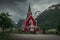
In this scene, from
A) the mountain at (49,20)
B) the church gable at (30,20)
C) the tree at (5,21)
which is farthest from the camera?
the mountain at (49,20)

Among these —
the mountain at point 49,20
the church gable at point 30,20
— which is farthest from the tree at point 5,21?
the mountain at point 49,20

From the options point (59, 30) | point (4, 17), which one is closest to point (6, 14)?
point (4, 17)

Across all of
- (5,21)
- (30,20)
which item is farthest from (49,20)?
(5,21)

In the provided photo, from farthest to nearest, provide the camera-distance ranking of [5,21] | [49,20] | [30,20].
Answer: [49,20], [30,20], [5,21]

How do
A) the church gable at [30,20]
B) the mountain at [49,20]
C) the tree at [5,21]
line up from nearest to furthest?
1. the tree at [5,21]
2. the church gable at [30,20]
3. the mountain at [49,20]

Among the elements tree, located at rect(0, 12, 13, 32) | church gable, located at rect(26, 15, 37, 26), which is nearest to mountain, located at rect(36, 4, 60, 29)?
church gable, located at rect(26, 15, 37, 26)

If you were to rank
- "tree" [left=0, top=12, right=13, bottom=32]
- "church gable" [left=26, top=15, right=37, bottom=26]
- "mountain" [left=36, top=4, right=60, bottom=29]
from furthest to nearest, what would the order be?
"mountain" [left=36, top=4, right=60, bottom=29] → "church gable" [left=26, top=15, right=37, bottom=26] → "tree" [left=0, top=12, right=13, bottom=32]

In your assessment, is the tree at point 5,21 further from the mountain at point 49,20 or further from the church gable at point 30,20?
the mountain at point 49,20

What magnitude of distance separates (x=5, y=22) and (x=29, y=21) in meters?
27.3

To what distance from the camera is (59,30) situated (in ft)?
135

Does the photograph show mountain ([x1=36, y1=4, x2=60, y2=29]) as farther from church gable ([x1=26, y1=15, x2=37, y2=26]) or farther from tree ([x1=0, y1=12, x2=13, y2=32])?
tree ([x1=0, y1=12, x2=13, y2=32])

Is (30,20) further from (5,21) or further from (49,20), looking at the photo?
(49,20)

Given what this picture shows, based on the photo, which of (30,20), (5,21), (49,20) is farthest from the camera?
(49,20)

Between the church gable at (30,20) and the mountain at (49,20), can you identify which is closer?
the church gable at (30,20)
